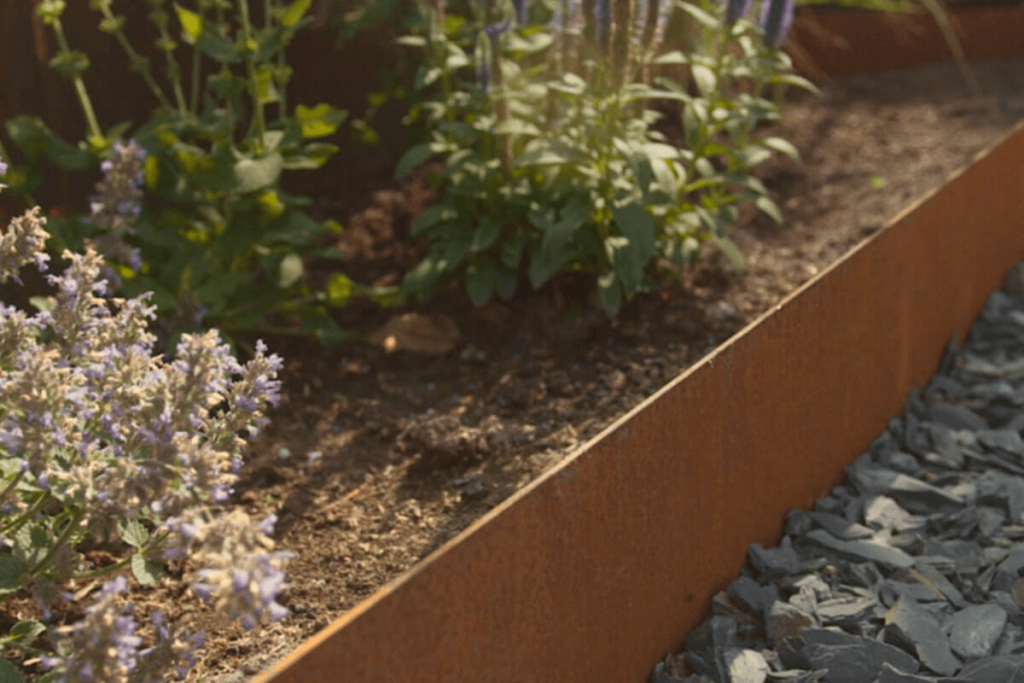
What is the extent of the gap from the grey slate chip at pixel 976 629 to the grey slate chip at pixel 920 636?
22 mm

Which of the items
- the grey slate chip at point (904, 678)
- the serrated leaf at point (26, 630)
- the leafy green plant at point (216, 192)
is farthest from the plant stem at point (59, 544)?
the grey slate chip at point (904, 678)

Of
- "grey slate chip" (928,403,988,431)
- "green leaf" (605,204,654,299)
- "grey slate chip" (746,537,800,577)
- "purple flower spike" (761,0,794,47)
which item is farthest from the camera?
"grey slate chip" (928,403,988,431)

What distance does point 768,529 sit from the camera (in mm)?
2273

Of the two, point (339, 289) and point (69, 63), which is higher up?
point (69, 63)

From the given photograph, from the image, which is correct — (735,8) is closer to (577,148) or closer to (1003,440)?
(577,148)

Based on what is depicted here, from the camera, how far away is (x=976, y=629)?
1.97 m

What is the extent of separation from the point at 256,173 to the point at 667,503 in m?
1.32

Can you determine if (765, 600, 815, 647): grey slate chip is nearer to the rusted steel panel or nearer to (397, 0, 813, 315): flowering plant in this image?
(397, 0, 813, 315): flowering plant

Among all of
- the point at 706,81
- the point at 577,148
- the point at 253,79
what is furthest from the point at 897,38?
the point at 253,79

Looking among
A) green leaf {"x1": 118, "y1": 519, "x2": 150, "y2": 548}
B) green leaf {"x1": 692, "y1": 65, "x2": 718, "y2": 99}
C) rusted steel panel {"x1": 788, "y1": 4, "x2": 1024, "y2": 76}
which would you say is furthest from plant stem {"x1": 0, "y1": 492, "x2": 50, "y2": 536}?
rusted steel panel {"x1": 788, "y1": 4, "x2": 1024, "y2": 76}

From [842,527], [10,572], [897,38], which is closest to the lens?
[10,572]

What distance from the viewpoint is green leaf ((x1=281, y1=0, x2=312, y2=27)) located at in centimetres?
256

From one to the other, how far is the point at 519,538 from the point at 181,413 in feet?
1.61

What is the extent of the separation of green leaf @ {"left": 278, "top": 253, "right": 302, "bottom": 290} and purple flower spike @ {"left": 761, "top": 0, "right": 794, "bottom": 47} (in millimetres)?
1389
